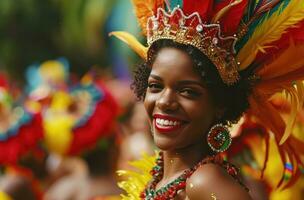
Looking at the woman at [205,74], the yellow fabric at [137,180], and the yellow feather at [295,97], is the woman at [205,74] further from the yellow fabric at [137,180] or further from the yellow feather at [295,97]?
the yellow fabric at [137,180]

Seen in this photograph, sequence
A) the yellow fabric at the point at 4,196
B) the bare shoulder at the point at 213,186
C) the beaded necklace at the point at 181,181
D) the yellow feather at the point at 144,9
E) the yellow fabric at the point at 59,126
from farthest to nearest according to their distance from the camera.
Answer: the yellow fabric at the point at 59,126, the yellow fabric at the point at 4,196, the yellow feather at the point at 144,9, the beaded necklace at the point at 181,181, the bare shoulder at the point at 213,186

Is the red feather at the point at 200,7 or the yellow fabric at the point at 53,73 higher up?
the red feather at the point at 200,7

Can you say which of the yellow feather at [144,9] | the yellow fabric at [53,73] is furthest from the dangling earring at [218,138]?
the yellow fabric at [53,73]

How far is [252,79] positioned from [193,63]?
346mm

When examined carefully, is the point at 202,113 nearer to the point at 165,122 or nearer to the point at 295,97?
the point at 165,122

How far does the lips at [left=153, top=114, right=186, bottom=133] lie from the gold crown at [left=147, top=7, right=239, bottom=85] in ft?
0.94

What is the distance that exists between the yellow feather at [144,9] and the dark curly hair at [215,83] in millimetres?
207

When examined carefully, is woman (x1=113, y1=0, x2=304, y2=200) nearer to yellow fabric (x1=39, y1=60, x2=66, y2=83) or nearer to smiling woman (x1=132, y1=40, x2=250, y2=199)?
smiling woman (x1=132, y1=40, x2=250, y2=199)

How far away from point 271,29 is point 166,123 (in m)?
0.65

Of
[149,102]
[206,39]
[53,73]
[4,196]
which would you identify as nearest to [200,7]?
[206,39]

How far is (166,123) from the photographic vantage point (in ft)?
13.0

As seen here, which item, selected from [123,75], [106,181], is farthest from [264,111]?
[123,75]

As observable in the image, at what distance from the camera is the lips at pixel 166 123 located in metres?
3.94

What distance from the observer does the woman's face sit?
3.91 m
